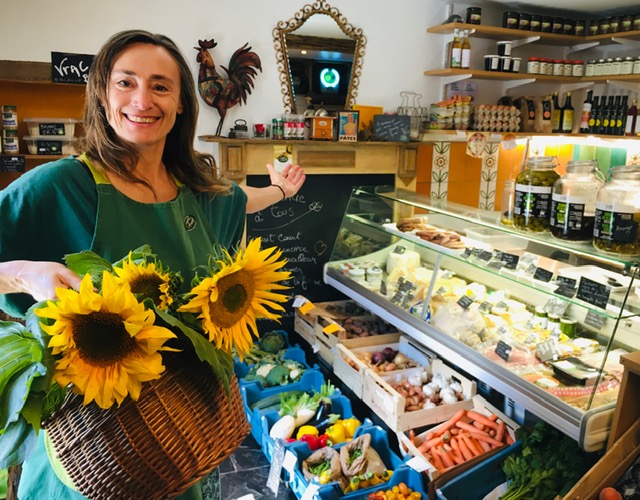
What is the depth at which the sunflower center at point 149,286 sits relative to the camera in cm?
Answer: 103

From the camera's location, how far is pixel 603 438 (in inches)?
87.4

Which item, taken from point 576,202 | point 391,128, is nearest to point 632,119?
point 391,128

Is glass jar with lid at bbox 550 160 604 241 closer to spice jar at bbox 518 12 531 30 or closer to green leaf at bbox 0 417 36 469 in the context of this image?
green leaf at bbox 0 417 36 469

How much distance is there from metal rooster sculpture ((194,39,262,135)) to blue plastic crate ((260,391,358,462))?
7.09 ft

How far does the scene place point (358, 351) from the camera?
3791mm

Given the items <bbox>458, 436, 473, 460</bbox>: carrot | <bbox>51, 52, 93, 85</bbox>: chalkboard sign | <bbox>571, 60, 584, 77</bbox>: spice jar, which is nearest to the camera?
<bbox>458, 436, 473, 460</bbox>: carrot

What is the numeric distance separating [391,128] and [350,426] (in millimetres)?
2520

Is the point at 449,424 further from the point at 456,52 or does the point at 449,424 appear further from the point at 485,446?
the point at 456,52

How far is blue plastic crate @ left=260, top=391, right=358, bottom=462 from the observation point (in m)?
3.41

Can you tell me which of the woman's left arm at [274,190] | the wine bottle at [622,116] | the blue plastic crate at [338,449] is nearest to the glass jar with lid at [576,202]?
the woman's left arm at [274,190]

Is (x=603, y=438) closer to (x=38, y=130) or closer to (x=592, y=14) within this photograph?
(x=38, y=130)

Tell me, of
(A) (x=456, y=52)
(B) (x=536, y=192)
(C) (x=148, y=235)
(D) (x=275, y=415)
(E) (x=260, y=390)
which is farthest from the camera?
(A) (x=456, y=52)

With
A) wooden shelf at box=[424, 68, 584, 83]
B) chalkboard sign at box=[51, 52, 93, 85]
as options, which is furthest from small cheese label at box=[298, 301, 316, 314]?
wooden shelf at box=[424, 68, 584, 83]

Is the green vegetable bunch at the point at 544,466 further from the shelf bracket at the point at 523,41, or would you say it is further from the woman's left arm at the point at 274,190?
the shelf bracket at the point at 523,41
